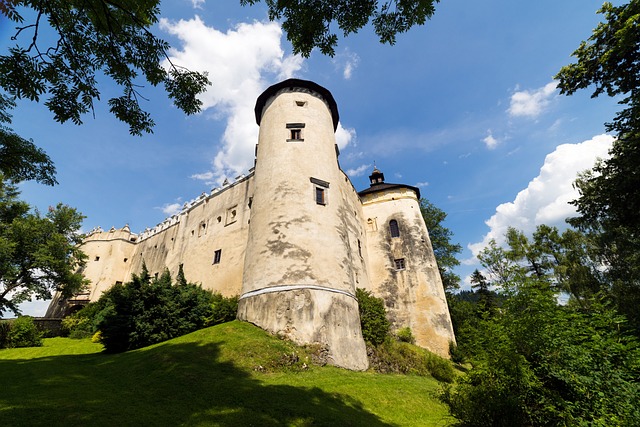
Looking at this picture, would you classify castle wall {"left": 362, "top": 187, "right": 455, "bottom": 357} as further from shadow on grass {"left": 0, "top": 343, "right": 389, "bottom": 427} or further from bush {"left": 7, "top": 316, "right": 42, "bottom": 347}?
bush {"left": 7, "top": 316, "right": 42, "bottom": 347}

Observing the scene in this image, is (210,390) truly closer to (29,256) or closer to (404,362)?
(404,362)

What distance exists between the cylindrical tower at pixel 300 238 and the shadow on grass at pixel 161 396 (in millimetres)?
3632

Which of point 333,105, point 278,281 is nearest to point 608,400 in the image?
point 278,281

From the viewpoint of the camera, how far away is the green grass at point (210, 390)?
5.69 meters

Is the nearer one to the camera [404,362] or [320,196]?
[404,362]

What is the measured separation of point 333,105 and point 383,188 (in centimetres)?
909

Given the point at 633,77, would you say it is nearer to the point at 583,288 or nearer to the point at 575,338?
the point at 575,338

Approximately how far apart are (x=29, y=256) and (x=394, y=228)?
3017 centimetres

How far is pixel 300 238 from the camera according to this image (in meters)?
14.9

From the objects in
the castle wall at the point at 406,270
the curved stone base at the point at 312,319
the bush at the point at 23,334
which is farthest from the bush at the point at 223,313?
the bush at the point at 23,334

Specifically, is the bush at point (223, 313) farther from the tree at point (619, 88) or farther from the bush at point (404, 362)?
the tree at point (619, 88)

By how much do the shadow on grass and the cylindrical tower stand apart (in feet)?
11.9

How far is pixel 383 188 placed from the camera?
2755 centimetres

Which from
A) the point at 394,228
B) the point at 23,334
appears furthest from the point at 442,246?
the point at 23,334
